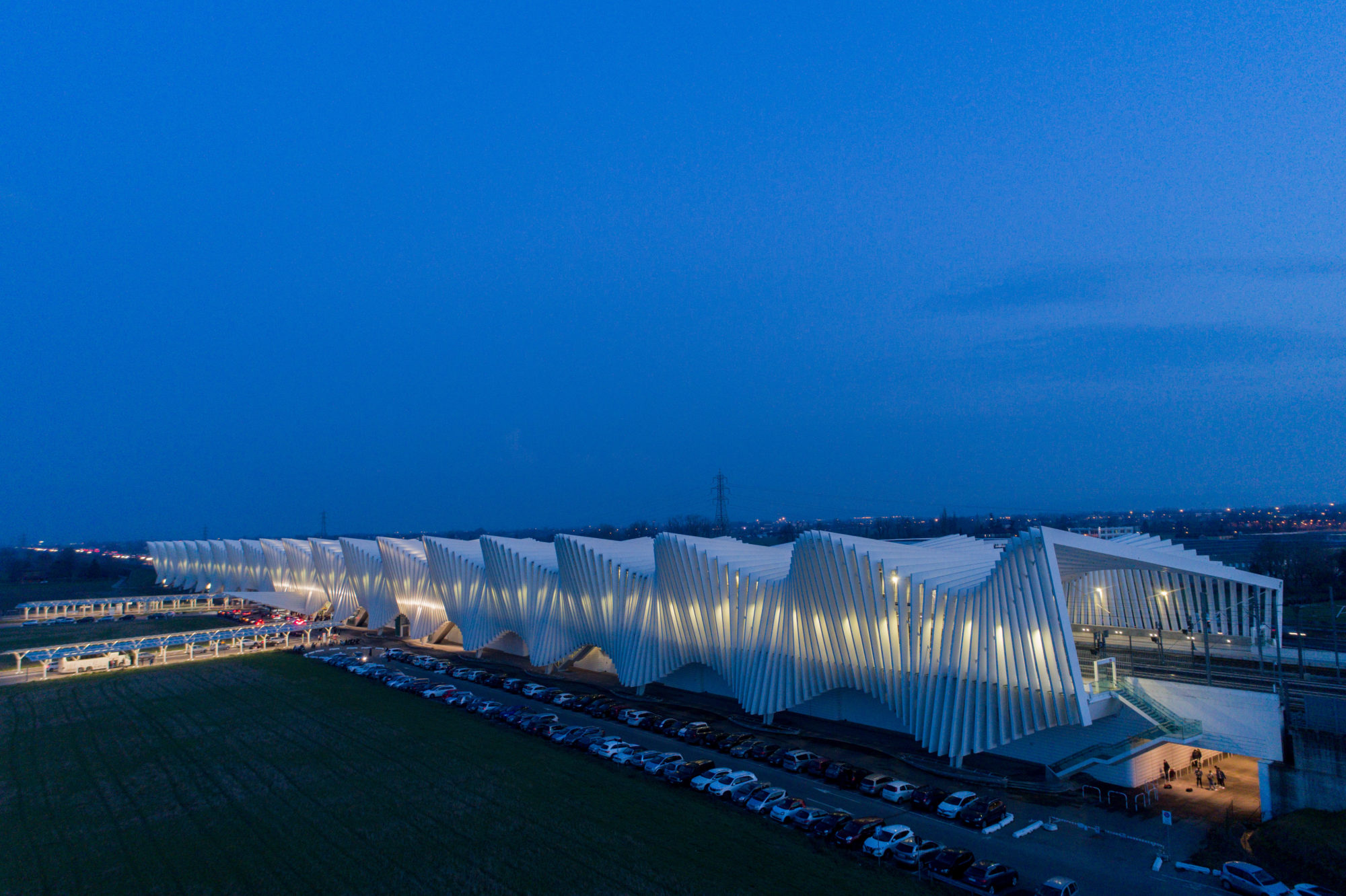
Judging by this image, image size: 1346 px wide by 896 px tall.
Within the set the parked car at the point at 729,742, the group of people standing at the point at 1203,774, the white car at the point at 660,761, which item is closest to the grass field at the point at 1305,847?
the group of people standing at the point at 1203,774

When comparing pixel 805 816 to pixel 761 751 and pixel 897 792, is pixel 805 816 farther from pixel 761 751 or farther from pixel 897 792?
pixel 761 751

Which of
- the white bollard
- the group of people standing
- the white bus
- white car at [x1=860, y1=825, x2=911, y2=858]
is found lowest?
the white bus

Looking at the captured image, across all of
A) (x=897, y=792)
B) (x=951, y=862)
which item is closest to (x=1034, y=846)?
(x=951, y=862)

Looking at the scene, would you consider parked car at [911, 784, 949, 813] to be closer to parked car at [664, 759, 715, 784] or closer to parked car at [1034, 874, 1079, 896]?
parked car at [1034, 874, 1079, 896]

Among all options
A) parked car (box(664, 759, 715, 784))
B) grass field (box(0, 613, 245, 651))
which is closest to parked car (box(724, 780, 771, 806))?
parked car (box(664, 759, 715, 784))

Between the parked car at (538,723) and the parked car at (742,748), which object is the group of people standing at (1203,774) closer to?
the parked car at (742,748)

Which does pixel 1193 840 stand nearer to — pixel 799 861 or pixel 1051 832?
pixel 1051 832
